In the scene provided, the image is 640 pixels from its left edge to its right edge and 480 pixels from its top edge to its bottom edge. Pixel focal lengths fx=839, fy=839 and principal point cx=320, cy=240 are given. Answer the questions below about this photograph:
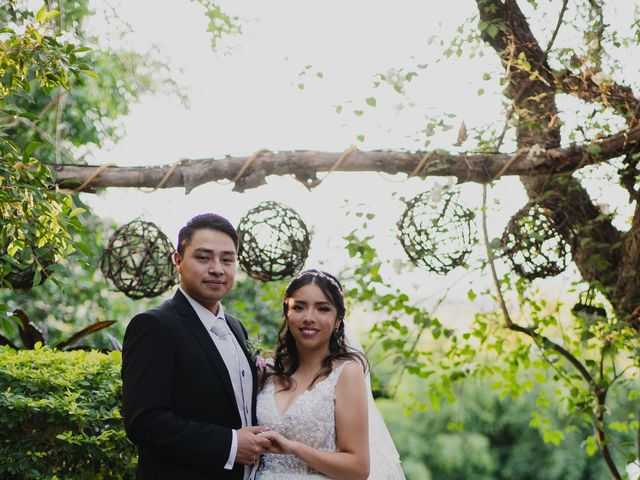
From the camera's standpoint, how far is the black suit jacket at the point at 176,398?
2.60 m

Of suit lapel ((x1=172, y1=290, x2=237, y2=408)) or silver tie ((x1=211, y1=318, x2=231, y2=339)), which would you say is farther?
silver tie ((x1=211, y1=318, x2=231, y2=339))

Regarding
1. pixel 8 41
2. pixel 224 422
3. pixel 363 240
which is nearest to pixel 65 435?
pixel 224 422

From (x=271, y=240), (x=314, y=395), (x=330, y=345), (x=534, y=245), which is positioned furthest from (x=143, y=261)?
(x=534, y=245)

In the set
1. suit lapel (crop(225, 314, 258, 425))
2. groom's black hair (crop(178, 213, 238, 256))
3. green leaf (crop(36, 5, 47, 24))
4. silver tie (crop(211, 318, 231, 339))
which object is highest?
green leaf (crop(36, 5, 47, 24))

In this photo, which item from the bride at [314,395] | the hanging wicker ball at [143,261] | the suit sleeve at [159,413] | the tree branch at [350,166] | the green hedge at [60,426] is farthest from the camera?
the hanging wicker ball at [143,261]

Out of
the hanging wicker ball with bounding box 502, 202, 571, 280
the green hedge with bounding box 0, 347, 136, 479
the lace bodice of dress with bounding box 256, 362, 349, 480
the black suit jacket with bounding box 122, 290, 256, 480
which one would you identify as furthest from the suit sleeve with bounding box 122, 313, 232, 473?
the hanging wicker ball with bounding box 502, 202, 571, 280

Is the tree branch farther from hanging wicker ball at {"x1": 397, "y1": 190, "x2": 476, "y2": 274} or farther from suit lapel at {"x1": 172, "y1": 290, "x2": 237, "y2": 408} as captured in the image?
suit lapel at {"x1": 172, "y1": 290, "x2": 237, "y2": 408}

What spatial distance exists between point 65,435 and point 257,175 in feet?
4.72

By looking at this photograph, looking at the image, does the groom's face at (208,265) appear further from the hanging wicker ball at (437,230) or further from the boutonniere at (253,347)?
the hanging wicker ball at (437,230)

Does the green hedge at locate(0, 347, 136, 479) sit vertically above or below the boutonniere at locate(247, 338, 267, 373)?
below

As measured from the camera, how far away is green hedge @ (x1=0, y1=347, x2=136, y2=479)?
3576 millimetres

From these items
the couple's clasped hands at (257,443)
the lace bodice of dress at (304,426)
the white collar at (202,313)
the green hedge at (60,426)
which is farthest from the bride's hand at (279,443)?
the green hedge at (60,426)

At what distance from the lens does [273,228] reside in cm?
405

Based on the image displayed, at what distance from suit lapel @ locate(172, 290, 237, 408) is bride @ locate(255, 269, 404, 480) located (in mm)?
226
